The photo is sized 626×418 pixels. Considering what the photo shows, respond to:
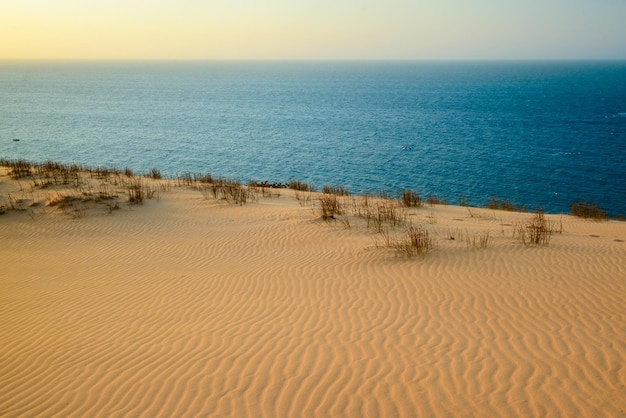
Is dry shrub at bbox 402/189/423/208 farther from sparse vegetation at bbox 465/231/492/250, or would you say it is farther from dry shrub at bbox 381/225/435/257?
dry shrub at bbox 381/225/435/257

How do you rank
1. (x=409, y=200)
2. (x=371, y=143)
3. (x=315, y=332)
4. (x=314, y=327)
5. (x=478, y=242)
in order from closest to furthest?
1. (x=315, y=332)
2. (x=314, y=327)
3. (x=478, y=242)
4. (x=409, y=200)
5. (x=371, y=143)

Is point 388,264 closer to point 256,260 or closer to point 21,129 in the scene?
point 256,260

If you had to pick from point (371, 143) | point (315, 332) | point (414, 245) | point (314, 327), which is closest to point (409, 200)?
point (414, 245)

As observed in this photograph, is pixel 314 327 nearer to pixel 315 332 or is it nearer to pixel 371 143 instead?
pixel 315 332

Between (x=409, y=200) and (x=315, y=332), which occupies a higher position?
(x=315, y=332)

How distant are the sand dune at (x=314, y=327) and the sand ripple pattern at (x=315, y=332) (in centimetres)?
2

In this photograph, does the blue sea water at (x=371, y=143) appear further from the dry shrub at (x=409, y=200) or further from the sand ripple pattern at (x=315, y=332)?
the sand ripple pattern at (x=315, y=332)

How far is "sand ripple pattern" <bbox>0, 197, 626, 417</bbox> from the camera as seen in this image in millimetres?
4547

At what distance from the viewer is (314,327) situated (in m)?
6.27

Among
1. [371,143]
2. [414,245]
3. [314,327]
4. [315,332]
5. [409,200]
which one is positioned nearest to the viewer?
[315,332]

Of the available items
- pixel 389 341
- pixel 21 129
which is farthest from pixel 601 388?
pixel 21 129

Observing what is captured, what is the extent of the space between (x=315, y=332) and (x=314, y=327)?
185 millimetres

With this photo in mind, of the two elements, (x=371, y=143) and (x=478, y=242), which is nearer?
(x=478, y=242)

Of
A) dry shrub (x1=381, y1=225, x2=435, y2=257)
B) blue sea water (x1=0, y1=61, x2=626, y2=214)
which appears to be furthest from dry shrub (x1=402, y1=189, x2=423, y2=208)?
blue sea water (x1=0, y1=61, x2=626, y2=214)
